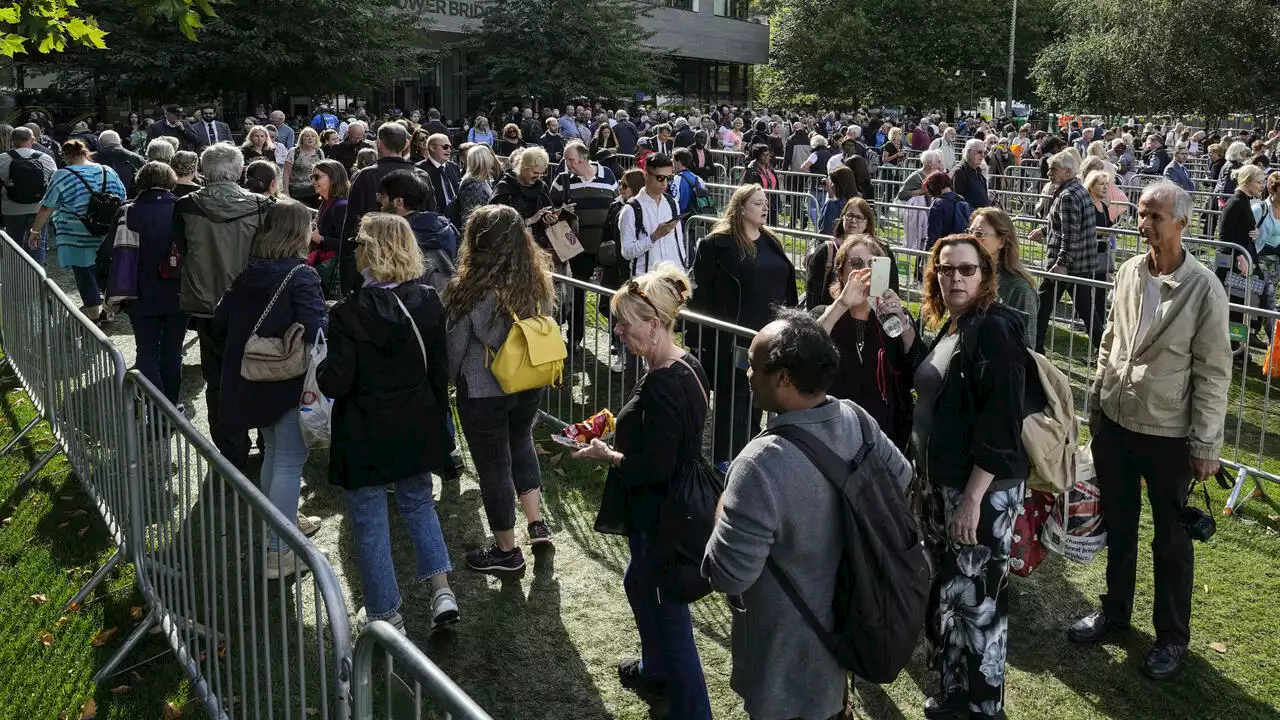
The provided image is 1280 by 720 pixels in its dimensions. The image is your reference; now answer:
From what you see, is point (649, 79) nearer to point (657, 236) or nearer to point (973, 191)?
point (973, 191)

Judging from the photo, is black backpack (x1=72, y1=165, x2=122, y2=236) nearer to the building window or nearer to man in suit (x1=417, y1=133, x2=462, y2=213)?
man in suit (x1=417, y1=133, x2=462, y2=213)

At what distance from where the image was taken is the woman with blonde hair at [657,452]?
426cm

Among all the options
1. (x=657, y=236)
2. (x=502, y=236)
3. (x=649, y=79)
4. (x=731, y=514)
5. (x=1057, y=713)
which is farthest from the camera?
(x=649, y=79)

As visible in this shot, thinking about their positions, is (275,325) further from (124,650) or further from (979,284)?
(979,284)

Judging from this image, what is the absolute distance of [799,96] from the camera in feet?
185

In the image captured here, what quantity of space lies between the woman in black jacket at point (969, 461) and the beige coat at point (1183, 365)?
2.62 ft

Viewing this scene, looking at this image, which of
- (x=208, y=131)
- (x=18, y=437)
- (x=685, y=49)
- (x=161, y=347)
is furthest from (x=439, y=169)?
(x=685, y=49)

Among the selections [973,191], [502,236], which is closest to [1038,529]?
[502,236]

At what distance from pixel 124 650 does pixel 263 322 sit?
5.21ft

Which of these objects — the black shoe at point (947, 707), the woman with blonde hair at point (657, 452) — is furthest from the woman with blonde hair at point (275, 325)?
the black shoe at point (947, 707)

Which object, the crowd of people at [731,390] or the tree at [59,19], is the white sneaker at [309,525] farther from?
the tree at [59,19]

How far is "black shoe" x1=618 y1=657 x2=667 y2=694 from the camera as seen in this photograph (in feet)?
16.5

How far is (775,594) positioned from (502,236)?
274 centimetres

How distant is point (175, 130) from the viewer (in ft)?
65.1
